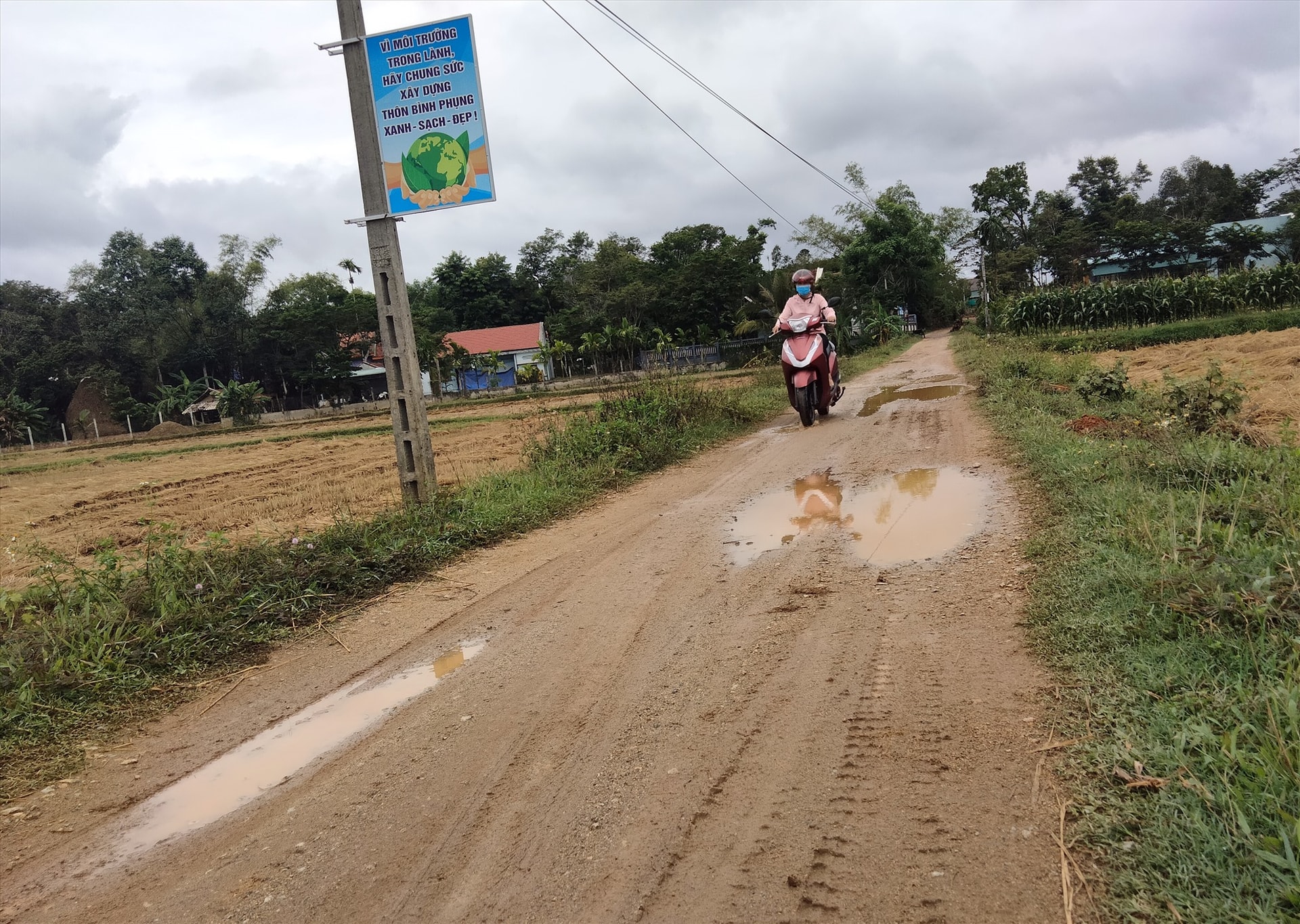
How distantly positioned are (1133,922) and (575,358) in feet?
160

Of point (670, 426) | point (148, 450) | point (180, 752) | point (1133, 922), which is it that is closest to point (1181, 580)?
point (1133, 922)

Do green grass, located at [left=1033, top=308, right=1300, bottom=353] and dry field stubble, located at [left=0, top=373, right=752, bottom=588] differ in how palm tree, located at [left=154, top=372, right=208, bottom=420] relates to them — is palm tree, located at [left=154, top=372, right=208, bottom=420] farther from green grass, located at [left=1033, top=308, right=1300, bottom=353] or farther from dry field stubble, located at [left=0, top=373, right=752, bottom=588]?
green grass, located at [left=1033, top=308, right=1300, bottom=353]

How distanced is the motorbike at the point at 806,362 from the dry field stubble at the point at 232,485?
3394mm

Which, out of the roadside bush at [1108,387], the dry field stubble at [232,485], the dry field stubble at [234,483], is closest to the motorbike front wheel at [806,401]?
the dry field stubble at [234,483]

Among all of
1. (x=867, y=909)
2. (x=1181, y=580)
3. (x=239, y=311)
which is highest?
(x=239, y=311)

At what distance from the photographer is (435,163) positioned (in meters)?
7.00

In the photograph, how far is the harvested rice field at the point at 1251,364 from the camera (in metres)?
8.36

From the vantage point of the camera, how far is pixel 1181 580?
3.26 meters

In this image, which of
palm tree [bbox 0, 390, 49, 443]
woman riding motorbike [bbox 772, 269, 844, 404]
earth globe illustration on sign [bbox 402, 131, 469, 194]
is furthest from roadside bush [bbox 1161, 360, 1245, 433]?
palm tree [bbox 0, 390, 49, 443]

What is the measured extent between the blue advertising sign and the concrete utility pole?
0.29 feet

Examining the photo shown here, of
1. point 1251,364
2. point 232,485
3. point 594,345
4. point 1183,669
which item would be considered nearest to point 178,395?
point 594,345

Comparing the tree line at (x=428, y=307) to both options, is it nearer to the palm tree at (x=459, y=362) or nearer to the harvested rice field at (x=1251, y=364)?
the palm tree at (x=459, y=362)

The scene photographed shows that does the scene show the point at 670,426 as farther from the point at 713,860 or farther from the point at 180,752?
the point at 713,860

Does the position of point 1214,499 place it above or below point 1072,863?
above
